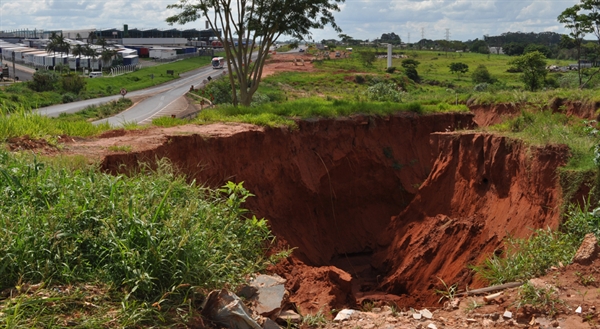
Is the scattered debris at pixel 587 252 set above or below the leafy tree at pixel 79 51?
below

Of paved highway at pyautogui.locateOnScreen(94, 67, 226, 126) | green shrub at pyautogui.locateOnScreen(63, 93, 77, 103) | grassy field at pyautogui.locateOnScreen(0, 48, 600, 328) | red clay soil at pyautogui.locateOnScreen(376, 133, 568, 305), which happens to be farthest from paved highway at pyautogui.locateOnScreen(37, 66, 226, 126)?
grassy field at pyautogui.locateOnScreen(0, 48, 600, 328)

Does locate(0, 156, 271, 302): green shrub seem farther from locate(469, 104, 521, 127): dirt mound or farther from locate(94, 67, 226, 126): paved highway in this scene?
locate(94, 67, 226, 126): paved highway

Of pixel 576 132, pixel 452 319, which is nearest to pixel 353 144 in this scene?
pixel 576 132

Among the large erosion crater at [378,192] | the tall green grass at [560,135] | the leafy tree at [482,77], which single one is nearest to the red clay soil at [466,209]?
the large erosion crater at [378,192]

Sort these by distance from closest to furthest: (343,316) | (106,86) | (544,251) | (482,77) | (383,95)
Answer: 1. (343,316)
2. (544,251)
3. (383,95)
4. (482,77)
5. (106,86)

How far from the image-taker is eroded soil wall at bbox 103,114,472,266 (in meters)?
12.0

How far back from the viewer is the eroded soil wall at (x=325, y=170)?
39.5ft

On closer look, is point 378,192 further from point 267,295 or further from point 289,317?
point 267,295

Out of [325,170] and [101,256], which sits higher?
[101,256]

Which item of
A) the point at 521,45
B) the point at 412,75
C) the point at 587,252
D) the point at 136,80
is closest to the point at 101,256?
the point at 587,252

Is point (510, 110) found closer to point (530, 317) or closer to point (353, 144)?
point (353, 144)

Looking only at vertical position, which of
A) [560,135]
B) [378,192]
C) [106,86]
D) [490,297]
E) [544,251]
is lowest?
[378,192]

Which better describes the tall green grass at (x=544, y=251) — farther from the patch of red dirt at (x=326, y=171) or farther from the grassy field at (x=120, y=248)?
the patch of red dirt at (x=326, y=171)

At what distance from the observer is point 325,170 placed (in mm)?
15023
